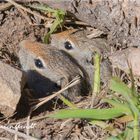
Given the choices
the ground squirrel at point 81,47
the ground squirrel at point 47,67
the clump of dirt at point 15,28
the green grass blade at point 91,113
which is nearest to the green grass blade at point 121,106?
the green grass blade at point 91,113

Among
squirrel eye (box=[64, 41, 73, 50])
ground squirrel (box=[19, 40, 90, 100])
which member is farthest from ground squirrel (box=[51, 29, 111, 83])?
ground squirrel (box=[19, 40, 90, 100])

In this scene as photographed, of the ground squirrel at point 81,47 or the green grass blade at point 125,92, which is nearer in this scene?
the green grass blade at point 125,92

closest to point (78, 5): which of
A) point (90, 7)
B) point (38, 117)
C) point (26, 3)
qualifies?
point (90, 7)

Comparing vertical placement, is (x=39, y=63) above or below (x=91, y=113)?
above

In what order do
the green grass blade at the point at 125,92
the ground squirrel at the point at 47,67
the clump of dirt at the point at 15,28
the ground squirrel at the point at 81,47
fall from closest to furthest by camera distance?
the green grass blade at the point at 125,92
the ground squirrel at the point at 47,67
the ground squirrel at the point at 81,47
the clump of dirt at the point at 15,28

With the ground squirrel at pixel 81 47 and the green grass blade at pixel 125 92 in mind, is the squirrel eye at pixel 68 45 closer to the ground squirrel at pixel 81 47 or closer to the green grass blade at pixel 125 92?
the ground squirrel at pixel 81 47

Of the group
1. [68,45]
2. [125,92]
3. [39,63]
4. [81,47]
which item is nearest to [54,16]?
[68,45]

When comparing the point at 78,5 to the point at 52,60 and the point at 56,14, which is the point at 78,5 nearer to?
the point at 56,14

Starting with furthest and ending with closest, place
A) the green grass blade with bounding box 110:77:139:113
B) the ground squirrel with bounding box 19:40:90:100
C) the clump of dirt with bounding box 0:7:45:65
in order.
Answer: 1. the clump of dirt with bounding box 0:7:45:65
2. the ground squirrel with bounding box 19:40:90:100
3. the green grass blade with bounding box 110:77:139:113

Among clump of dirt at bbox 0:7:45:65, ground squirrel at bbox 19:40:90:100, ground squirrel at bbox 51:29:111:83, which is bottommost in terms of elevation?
ground squirrel at bbox 19:40:90:100

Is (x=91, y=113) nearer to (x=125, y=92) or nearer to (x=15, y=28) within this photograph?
(x=125, y=92)

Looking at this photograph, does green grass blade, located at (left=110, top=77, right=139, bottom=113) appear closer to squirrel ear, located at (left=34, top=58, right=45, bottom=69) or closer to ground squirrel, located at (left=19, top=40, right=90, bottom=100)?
ground squirrel, located at (left=19, top=40, right=90, bottom=100)
